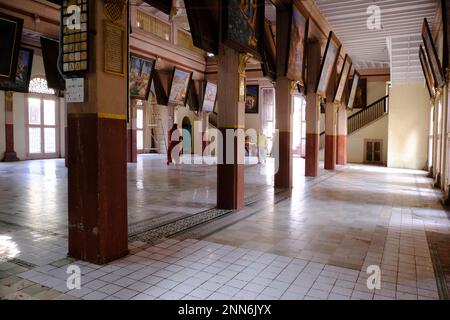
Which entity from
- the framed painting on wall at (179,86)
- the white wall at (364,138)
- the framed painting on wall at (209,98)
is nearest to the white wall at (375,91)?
the white wall at (364,138)

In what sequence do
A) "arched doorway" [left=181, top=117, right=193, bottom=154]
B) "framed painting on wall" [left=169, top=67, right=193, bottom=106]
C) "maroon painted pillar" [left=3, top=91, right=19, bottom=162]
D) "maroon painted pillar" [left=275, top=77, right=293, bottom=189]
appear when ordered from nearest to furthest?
"maroon painted pillar" [left=275, top=77, right=293, bottom=189], "maroon painted pillar" [left=3, top=91, right=19, bottom=162], "framed painting on wall" [left=169, top=67, right=193, bottom=106], "arched doorway" [left=181, top=117, right=193, bottom=154]

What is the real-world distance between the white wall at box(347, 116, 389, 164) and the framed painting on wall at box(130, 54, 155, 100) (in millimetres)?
10350

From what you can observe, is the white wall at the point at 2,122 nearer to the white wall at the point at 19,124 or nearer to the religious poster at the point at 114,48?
the white wall at the point at 19,124

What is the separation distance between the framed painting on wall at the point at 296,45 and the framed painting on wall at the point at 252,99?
38.5 ft

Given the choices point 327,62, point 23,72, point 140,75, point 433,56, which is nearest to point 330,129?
point 327,62

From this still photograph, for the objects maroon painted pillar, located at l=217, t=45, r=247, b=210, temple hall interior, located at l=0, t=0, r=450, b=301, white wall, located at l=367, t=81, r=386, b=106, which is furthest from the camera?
white wall, located at l=367, t=81, r=386, b=106

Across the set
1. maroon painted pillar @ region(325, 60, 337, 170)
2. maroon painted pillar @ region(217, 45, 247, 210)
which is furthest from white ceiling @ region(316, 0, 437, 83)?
maroon painted pillar @ region(217, 45, 247, 210)

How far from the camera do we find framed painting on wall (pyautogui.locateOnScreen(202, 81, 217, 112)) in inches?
707

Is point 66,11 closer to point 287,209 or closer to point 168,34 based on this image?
point 287,209

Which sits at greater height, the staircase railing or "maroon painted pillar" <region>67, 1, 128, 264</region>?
the staircase railing

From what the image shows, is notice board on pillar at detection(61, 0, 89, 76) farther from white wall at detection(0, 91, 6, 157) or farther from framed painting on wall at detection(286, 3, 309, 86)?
white wall at detection(0, 91, 6, 157)

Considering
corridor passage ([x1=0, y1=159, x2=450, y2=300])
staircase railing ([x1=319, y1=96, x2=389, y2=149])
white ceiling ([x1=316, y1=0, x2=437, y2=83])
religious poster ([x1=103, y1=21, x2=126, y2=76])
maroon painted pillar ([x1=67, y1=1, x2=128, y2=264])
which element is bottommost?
corridor passage ([x1=0, y1=159, x2=450, y2=300])

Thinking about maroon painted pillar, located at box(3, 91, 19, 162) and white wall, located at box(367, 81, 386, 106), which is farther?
white wall, located at box(367, 81, 386, 106)

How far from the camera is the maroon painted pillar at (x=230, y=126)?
6.29m
